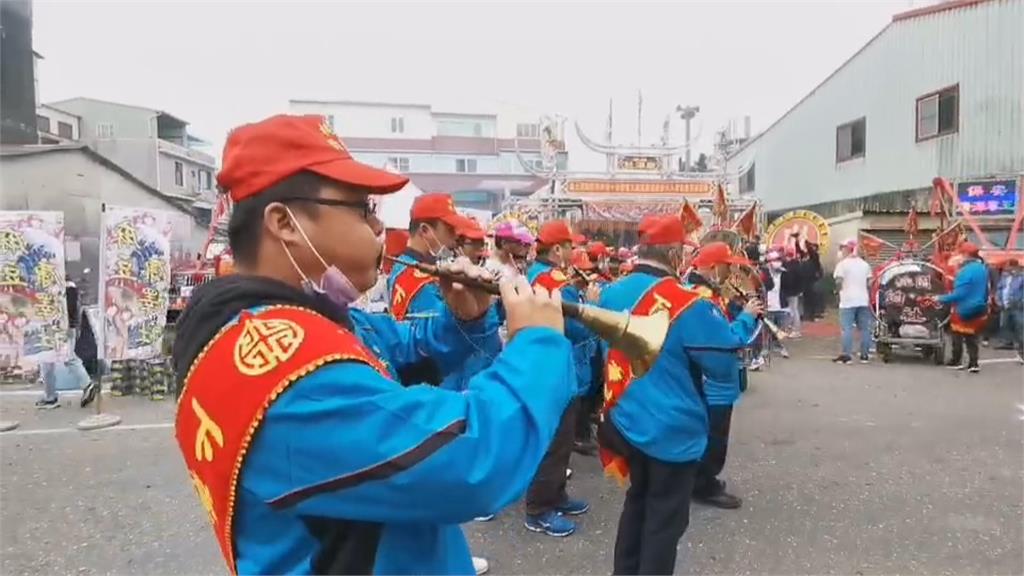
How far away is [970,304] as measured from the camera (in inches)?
356

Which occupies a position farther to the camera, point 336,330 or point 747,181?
point 747,181

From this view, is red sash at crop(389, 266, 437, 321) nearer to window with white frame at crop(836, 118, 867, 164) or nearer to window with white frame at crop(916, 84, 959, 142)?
window with white frame at crop(916, 84, 959, 142)

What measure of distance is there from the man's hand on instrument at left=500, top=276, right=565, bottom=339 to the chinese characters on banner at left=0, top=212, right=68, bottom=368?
7335mm

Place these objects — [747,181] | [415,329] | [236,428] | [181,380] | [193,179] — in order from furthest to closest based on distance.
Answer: [193,179] → [747,181] → [415,329] → [181,380] → [236,428]

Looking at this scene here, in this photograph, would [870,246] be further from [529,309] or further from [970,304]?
[529,309]

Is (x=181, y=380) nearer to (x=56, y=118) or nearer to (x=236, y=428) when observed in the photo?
(x=236, y=428)

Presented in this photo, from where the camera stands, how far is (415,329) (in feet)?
6.63

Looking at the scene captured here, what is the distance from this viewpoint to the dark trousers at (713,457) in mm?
4508

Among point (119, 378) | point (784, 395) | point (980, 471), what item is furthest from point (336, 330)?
point (119, 378)

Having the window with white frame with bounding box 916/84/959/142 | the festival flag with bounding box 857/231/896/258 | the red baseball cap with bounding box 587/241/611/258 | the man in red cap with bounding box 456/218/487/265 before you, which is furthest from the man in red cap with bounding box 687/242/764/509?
the window with white frame with bounding box 916/84/959/142

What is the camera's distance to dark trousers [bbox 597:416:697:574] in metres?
3.01

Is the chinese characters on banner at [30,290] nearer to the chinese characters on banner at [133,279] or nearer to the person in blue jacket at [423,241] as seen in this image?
the chinese characters on banner at [133,279]

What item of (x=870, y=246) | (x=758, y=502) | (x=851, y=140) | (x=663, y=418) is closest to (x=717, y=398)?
(x=758, y=502)

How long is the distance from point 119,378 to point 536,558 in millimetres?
6557
